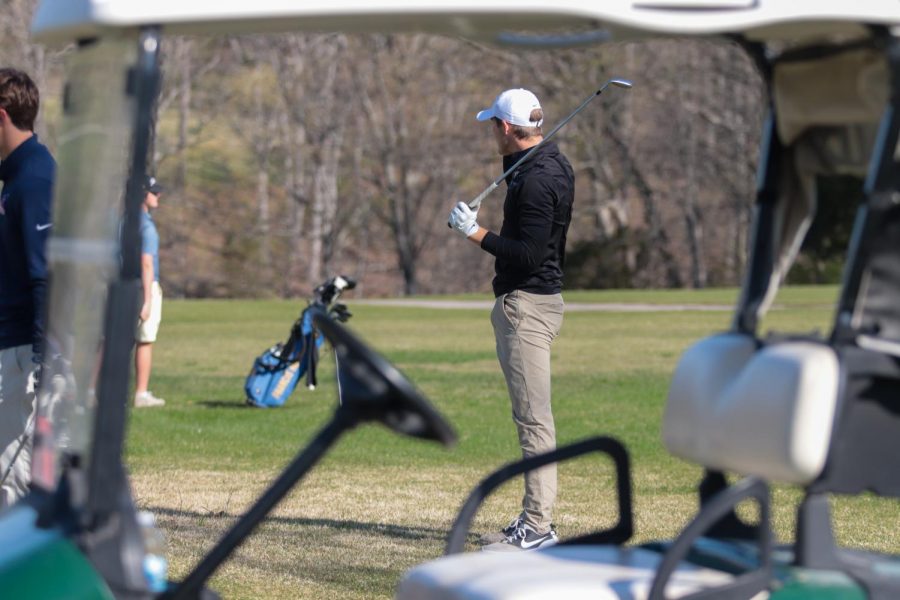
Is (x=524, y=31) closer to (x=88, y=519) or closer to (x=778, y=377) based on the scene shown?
(x=778, y=377)

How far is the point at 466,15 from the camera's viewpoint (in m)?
2.56

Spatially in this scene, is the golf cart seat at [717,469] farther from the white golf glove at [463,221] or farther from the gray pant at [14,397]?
the white golf glove at [463,221]

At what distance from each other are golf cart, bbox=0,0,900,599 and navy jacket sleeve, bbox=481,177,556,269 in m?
3.53

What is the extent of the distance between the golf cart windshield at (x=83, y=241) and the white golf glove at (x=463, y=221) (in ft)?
12.8

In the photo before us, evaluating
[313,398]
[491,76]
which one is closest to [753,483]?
[313,398]

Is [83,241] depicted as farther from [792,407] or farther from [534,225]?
[534,225]

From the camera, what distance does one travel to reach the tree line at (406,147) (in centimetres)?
5069

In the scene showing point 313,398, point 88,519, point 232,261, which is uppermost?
point 88,519

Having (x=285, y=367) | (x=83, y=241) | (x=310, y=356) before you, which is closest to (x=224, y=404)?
(x=285, y=367)

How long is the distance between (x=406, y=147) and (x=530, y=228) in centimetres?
4503

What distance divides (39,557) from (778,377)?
A: 1288 millimetres

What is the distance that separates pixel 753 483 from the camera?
2.63 m

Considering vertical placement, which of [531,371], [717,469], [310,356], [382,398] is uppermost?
[382,398]

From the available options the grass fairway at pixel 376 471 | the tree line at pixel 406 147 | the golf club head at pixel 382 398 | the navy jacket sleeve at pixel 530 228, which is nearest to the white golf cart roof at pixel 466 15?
the golf club head at pixel 382 398
